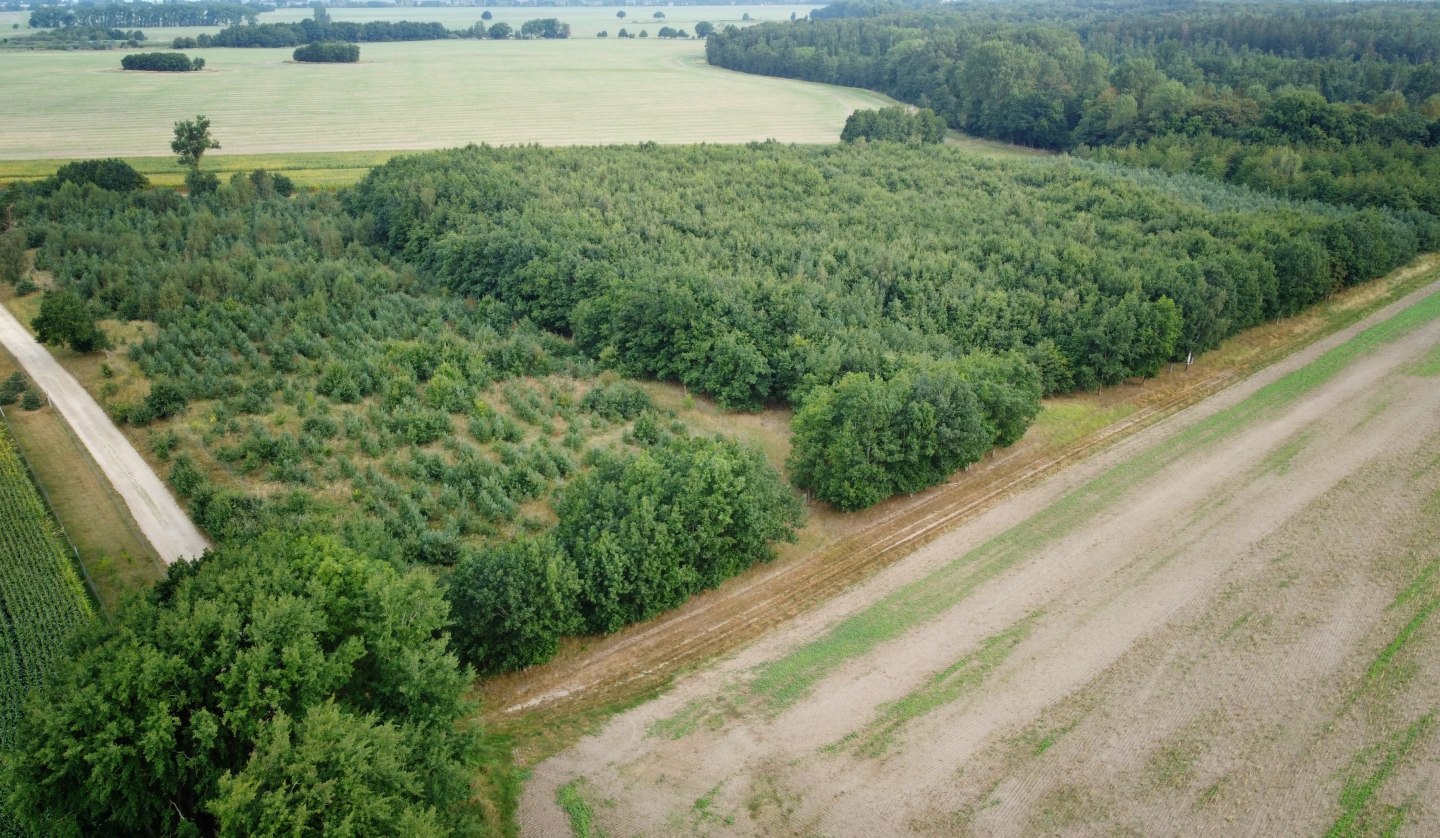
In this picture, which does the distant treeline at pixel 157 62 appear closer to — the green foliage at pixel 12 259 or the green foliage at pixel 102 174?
the green foliage at pixel 102 174

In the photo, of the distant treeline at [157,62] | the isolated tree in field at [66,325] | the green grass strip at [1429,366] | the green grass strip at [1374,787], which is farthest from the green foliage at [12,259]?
the green grass strip at [1429,366]

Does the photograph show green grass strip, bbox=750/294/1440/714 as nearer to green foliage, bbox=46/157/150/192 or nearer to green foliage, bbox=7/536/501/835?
green foliage, bbox=7/536/501/835

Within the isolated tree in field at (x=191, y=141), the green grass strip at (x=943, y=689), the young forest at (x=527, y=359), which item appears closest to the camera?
the young forest at (x=527, y=359)

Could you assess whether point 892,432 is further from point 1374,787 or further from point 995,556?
point 1374,787

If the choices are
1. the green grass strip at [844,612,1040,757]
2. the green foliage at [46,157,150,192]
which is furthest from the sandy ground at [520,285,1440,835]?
the green foliage at [46,157,150,192]

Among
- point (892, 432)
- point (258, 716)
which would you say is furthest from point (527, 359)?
point (258, 716)

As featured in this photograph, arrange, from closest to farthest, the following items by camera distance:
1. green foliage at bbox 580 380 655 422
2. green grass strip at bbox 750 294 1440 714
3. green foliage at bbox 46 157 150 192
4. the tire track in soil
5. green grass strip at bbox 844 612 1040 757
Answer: green grass strip at bbox 844 612 1040 757
the tire track in soil
green grass strip at bbox 750 294 1440 714
green foliage at bbox 580 380 655 422
green foliage at bbox 46 157 150 192
